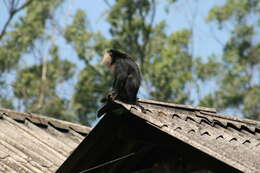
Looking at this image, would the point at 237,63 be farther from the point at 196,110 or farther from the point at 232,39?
the point at 196,110

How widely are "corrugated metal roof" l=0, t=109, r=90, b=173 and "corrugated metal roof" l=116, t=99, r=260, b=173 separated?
2278mm

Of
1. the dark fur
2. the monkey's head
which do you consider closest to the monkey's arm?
the dark fur

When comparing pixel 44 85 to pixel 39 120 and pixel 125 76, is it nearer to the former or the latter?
pixel 39 120

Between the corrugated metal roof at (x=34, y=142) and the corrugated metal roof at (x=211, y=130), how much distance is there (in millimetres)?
2278

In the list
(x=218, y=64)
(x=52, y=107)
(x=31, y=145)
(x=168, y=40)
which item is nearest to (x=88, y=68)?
(x=52, y=107)

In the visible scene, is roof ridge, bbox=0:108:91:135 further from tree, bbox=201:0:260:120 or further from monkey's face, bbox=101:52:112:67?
tree, bbox=201:0:260:120

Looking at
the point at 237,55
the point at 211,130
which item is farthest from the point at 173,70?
the point at 211,130

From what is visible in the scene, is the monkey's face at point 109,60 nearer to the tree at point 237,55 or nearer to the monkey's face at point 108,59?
the monkey's face at point 108,59

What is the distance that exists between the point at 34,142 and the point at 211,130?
3790 millimetres

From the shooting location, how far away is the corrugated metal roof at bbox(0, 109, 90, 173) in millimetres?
8102

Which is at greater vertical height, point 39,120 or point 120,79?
point 120,79

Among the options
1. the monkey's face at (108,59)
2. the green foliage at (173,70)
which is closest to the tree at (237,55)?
the green foliage at (173,70)

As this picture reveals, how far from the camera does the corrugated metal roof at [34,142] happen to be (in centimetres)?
810

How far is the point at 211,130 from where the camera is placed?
231 inches
